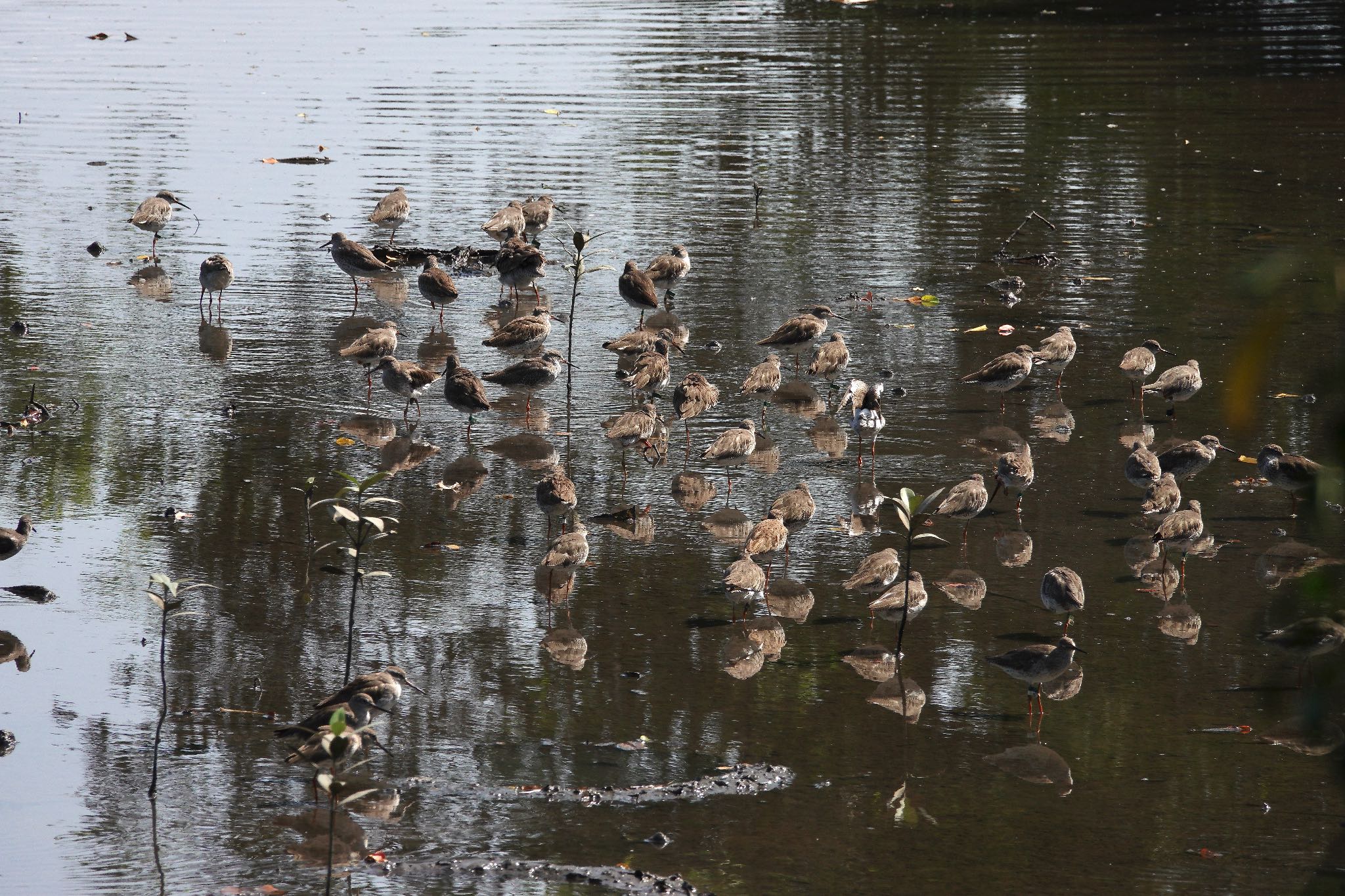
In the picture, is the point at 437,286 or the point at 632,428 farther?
the point at 437,286

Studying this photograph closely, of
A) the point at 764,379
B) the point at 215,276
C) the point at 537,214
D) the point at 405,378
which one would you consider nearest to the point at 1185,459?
the point at 764,379

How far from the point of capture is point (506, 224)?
16.9m

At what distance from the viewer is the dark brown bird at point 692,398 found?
38.4 feet

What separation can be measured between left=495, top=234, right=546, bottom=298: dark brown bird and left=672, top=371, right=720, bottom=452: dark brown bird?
3446 millimetres

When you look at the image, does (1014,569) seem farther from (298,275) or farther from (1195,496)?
(298,275)

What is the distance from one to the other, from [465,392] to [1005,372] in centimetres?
453

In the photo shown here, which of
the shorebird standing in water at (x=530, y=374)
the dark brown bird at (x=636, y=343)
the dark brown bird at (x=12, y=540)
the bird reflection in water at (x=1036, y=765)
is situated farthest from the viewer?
the dark brown bird at (x=636, y=343)

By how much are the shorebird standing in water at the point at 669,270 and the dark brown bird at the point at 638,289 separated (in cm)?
28

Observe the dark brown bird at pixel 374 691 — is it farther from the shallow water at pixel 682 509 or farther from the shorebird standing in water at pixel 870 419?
the shorebird standing in water at pixel 870 419

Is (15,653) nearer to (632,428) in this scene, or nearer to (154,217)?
(632,428)

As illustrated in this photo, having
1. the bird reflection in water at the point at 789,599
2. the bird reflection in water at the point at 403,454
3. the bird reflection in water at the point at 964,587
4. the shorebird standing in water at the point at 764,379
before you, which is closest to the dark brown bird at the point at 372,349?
the bird reflection in water at the point at 403,454

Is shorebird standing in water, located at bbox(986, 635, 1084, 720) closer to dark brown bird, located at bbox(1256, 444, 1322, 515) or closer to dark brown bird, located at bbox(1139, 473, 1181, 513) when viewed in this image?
dark brown bird, located at bbox(1139, 473, 1181, 513)

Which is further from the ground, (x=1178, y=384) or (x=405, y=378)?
(x=405, y=378)

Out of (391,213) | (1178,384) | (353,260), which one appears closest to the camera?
(1178,384)
